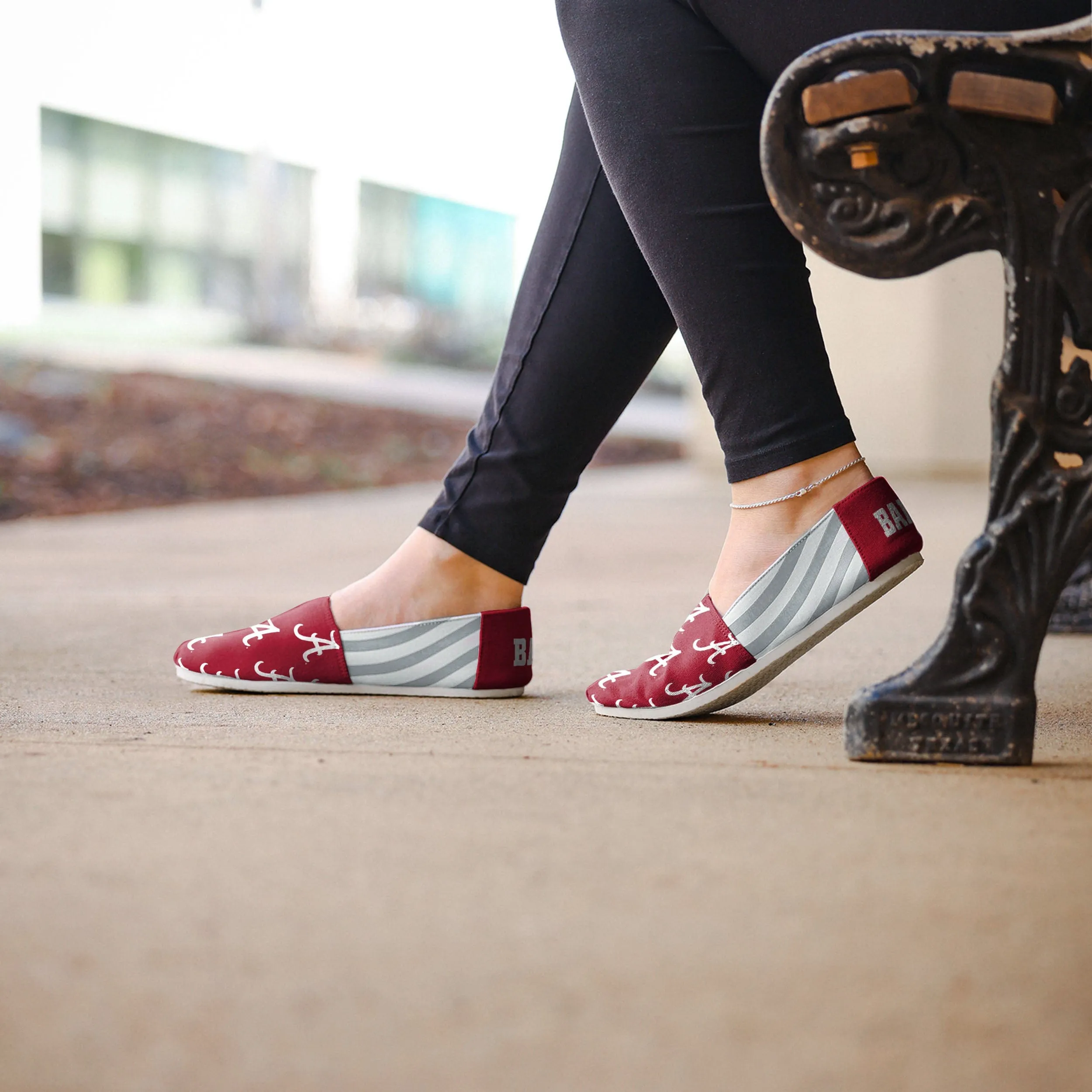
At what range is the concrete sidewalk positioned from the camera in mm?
513

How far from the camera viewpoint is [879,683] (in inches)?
37.5

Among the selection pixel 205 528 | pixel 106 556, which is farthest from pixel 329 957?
pixel 205 528

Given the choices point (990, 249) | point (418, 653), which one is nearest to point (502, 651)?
point (418, 653)

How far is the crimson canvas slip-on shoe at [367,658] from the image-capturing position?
51.4 inches

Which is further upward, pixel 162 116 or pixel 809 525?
pixel 162 116

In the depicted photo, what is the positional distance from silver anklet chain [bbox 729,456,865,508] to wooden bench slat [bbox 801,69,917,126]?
317 millimetres

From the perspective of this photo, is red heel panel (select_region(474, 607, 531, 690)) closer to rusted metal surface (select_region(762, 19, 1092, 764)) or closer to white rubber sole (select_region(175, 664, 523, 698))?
white rubber sole (select_region(175, 664, 523, 698))

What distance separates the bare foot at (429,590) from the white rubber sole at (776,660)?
0.66ft

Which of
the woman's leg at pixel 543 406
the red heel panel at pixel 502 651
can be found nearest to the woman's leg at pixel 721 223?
the woman's leg at pixel 543 406

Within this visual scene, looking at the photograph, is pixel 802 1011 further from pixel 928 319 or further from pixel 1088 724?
pixel 928 319

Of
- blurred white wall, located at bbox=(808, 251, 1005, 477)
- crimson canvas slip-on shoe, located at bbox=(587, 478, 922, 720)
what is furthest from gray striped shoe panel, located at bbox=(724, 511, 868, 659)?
blurred white wall, located at bbox=(808, 251, 1005, 477)

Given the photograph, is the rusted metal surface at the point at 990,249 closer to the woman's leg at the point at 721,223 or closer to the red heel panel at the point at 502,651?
the woman's leg at the point at 721,223

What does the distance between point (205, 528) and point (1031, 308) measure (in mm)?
3038

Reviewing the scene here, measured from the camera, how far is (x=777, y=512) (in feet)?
3.66
